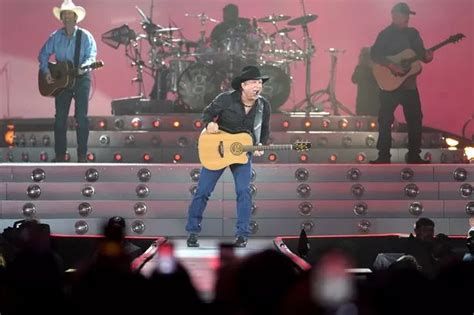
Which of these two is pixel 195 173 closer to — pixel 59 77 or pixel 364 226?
pixel 364 226

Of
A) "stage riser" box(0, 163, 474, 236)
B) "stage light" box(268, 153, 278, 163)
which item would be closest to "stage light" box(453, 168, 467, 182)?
"stage riser" box(0, 163, 474, 236)

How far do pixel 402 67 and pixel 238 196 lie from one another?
10.4 feet

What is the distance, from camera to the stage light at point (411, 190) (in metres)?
11.8

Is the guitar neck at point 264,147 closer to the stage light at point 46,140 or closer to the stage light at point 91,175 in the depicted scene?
the stage light at point 91,175

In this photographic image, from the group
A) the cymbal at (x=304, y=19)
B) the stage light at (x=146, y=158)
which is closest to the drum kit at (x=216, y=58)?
the cymbal at (x=304, y=19)

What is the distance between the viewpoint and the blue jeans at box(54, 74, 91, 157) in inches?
490

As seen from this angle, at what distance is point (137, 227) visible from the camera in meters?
11.5

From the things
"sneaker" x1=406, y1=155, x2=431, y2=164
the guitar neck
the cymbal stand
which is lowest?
"sneaker" x1=406, y1=155, x2=431, y2=164

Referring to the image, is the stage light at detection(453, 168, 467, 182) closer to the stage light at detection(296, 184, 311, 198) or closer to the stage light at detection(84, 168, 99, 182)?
the stage light at detection(296, 184, 311, 198)

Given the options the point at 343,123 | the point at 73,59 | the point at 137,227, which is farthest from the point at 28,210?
the point at 343,123

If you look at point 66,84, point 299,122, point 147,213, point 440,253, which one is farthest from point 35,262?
point 299,122

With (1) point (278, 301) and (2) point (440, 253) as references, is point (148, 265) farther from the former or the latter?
(1) point (278, 301)

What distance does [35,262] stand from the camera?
400 cm

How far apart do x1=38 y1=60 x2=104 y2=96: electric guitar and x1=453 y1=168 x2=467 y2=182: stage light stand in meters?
4.29
